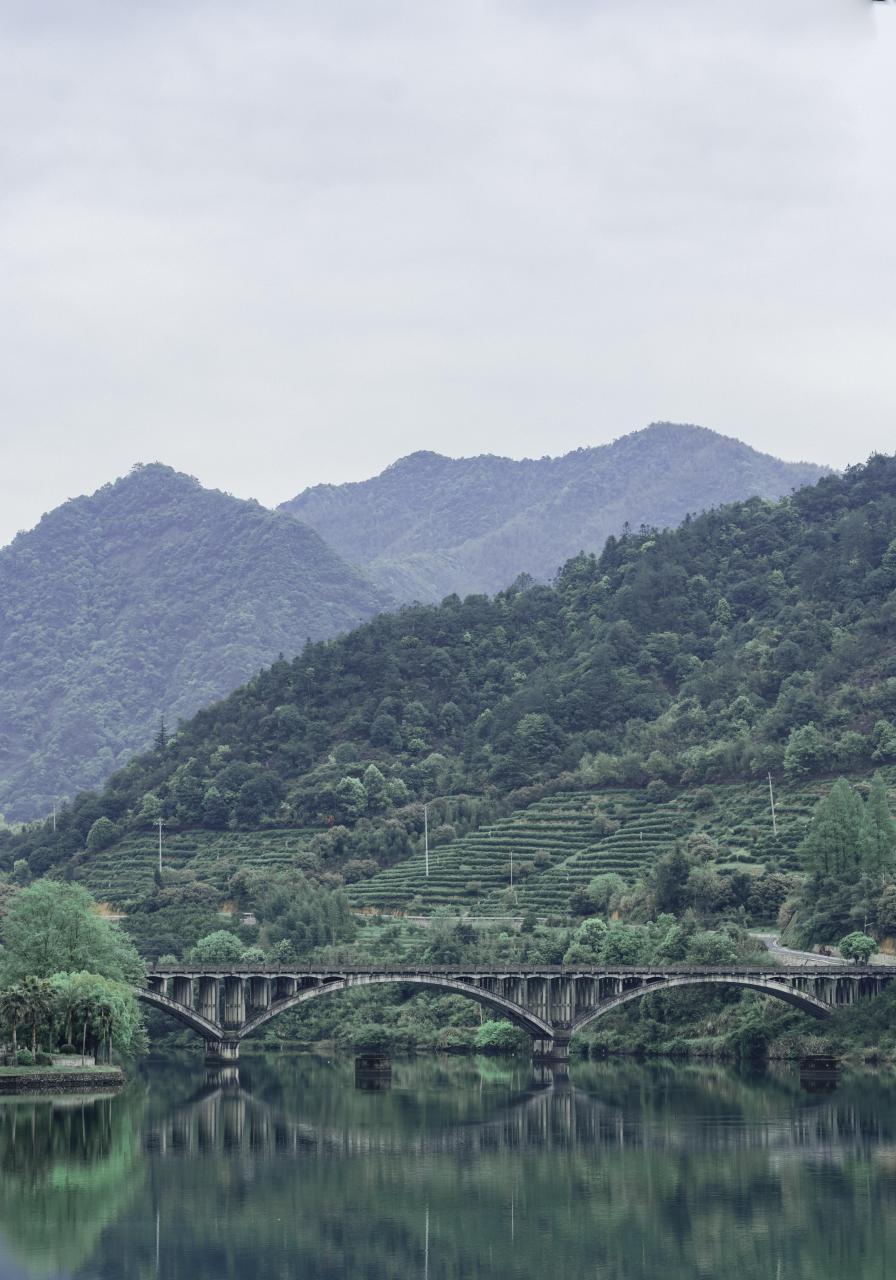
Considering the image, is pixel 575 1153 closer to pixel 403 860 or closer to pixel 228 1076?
pixel 228 1076

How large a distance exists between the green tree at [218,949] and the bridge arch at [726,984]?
110ft

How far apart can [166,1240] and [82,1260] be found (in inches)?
191

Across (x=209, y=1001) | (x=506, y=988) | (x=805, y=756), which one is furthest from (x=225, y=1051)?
(x=805, y=756)

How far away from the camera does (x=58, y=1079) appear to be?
322 ft

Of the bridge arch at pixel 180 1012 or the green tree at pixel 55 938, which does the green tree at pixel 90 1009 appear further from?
the bridge arch at pixel 180 1012

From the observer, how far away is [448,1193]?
75625 mm

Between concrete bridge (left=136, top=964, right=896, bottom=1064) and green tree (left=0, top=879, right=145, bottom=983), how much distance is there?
44.9ft

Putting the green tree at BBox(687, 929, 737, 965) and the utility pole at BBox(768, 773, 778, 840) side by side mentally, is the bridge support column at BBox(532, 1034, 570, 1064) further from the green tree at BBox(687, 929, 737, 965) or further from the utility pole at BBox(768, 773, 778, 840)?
the utility pole at BBox(768, 773, 778, 840)

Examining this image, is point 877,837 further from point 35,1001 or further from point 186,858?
point 186,858

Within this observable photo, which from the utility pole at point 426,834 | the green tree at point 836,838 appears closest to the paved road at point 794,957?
the green tree at point 836,838

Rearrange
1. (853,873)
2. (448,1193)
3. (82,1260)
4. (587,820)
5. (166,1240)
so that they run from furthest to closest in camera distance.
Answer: (587,820) < (853,873) < (448,1193) < (166,1240) < (82,1260)

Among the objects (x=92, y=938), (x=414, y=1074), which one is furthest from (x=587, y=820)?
(x=92, y=938)

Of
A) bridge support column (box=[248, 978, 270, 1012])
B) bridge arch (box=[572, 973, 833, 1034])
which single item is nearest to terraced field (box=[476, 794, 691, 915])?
bridge arch (box=[572, 973, 833, 1034])

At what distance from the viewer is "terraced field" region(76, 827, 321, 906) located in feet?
579
